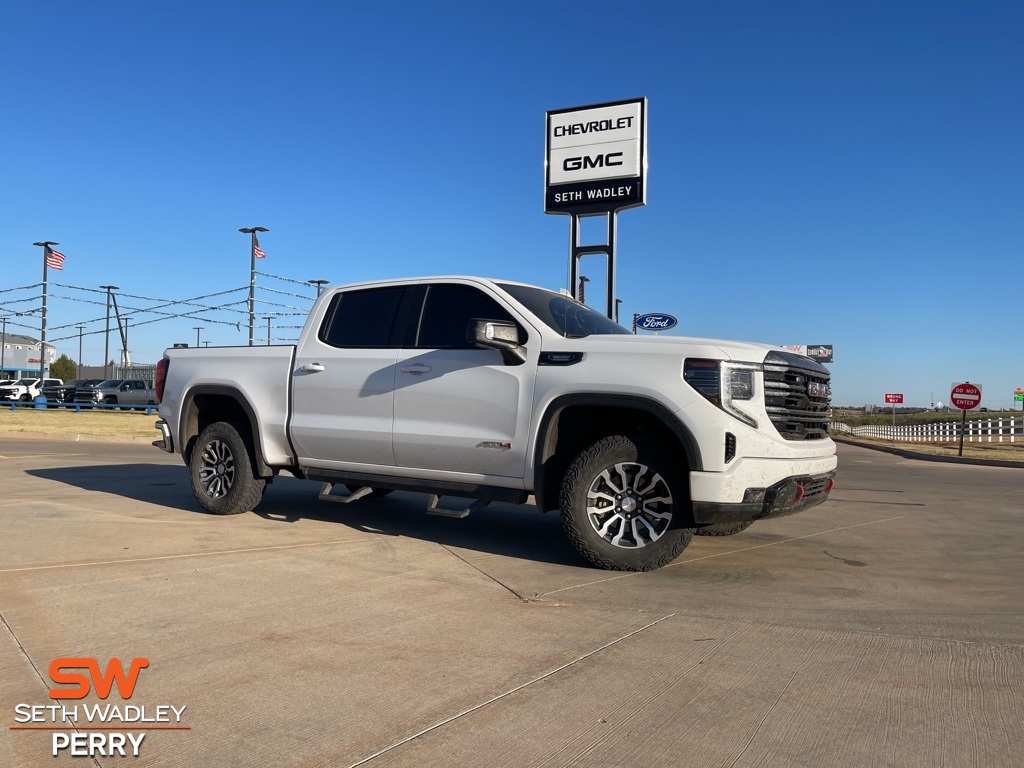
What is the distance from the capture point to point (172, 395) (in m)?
7.85

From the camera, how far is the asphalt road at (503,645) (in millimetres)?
2787

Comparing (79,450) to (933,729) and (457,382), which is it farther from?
(933,729)

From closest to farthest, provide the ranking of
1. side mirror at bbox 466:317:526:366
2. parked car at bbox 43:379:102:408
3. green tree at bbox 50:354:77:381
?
side mirror at bbox 466:317:526:366
parked car at bbox 43:379:102:408
green tree at bbox 50:354:77:381

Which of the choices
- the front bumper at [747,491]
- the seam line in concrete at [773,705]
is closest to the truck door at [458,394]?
the front bumper at [747,491]

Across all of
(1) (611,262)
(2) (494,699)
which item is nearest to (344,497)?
(2) (494,699)

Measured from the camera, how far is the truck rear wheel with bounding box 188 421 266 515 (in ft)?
23.8

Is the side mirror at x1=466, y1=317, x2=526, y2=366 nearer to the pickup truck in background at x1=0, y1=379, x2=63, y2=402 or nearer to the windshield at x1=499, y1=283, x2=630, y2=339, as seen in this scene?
the windshield at x1=499, y1=283, x2=630, y2=339

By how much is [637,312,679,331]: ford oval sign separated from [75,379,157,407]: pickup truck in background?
101 feet

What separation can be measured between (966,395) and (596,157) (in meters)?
14.8

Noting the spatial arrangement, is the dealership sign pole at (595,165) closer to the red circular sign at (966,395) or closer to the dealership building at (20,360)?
the red circular sign at (966,395)

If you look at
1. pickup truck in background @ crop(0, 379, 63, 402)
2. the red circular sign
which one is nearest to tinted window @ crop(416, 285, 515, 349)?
the red circular sign

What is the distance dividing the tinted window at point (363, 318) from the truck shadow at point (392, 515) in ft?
5.29

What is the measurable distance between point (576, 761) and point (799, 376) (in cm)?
369

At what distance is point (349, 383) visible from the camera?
6.64 metres
